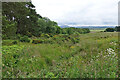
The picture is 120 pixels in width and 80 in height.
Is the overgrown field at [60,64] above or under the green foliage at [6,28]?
under

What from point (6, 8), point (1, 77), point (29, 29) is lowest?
point (1, 77)

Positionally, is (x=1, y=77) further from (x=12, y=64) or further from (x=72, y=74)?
(x=72, y=74)

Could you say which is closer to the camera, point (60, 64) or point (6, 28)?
point (60, 64)

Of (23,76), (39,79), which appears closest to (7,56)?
(23,76)

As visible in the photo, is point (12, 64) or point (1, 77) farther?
point (12, 64)

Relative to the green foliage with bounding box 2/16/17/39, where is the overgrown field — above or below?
below

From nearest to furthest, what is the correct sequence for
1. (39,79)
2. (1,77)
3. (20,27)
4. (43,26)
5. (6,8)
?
(39,79), (1,77), (6,8), (20,27), (43,26)

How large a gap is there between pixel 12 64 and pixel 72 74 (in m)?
3.31

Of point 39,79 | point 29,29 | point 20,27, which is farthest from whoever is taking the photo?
point 29,29

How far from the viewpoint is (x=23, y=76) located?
3.13 m

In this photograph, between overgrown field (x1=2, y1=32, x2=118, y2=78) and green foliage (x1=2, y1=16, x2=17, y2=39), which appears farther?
green foliage (x1=2, y1=16, x2=17, y2=39)

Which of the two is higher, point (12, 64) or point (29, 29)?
point (29, 29)

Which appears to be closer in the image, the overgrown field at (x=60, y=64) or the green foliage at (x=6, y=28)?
the overgrown field at (x=60, y=64)

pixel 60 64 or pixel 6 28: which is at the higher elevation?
pixel 6 28
